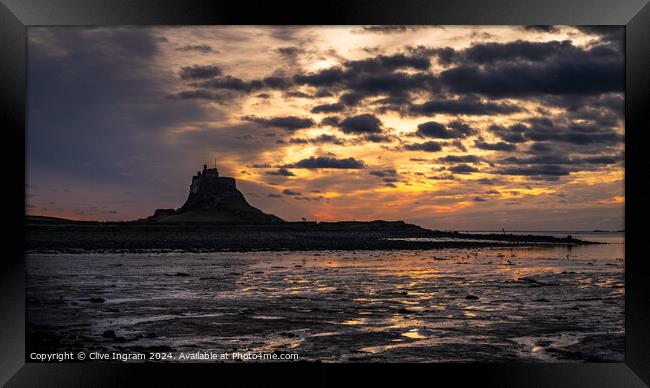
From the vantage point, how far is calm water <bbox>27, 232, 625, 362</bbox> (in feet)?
26.2

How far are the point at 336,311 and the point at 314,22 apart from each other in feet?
17.2

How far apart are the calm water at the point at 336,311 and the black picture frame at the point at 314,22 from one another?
1.00m

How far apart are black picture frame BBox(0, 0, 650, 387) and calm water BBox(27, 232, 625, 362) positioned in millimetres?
1001

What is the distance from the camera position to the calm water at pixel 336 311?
314 inches

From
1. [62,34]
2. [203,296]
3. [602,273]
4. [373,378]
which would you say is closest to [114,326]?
[203,296]

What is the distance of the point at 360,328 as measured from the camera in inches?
356

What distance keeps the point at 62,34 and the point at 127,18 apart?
24.8m

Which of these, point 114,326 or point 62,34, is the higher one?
point 62,34

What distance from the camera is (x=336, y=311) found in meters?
10.2

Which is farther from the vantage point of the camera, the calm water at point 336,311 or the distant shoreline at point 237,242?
the distant shoreline at point 237,242

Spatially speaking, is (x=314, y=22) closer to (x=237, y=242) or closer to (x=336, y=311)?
(x=336, y=311)

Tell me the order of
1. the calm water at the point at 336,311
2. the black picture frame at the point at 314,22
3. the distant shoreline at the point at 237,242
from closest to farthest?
1. the black picture frame at the point at 314,22
2. the calm water at the point at 336,311
3. the distant shoreline at the point at 237,242

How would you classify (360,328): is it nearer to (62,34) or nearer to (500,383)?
(500,383)

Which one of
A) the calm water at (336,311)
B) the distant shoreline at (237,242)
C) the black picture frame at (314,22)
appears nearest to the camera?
the black picture frame at (314,22)
